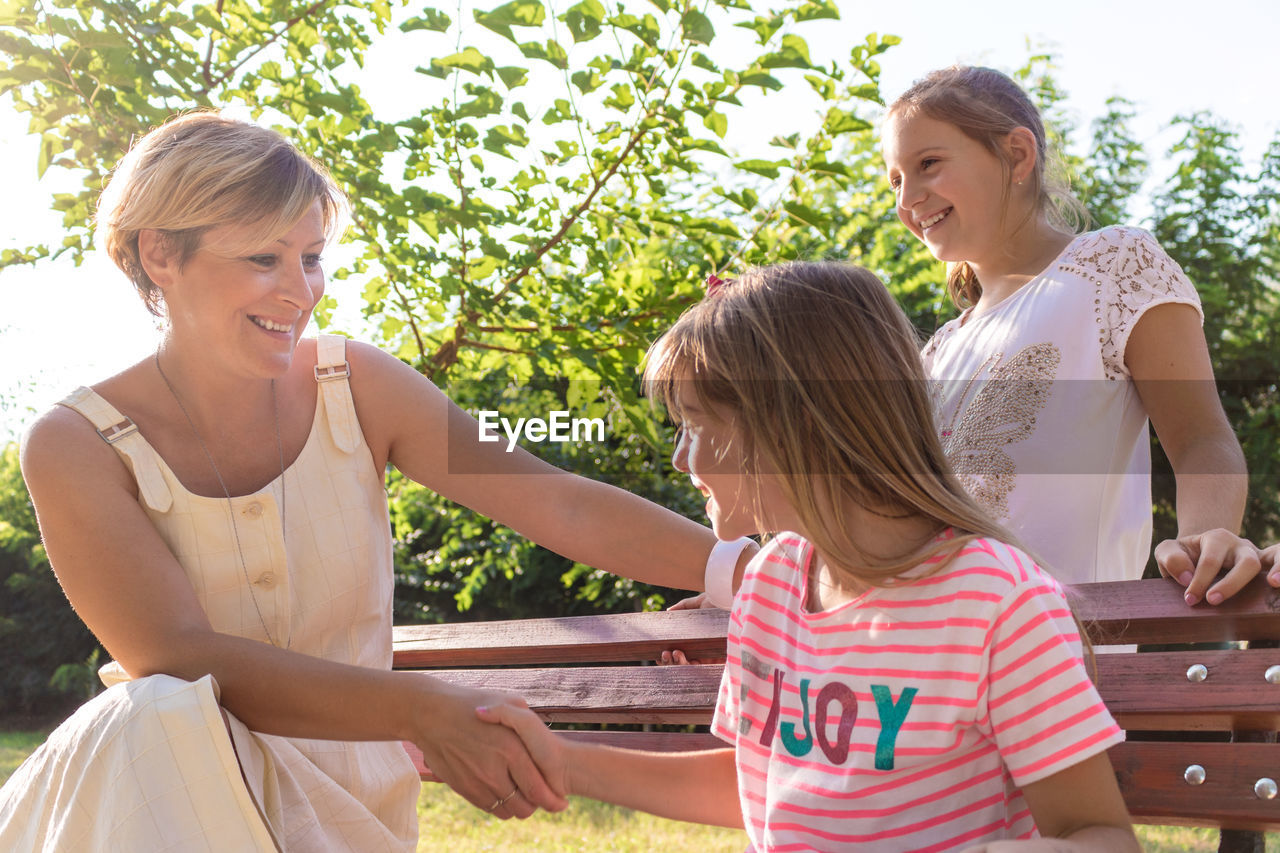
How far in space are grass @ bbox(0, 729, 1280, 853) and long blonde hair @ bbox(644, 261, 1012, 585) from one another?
2949 millimetres

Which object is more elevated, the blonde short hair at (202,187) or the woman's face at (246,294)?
the blonde short hair at (202,187)

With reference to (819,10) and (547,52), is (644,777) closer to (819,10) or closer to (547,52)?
(547,52)

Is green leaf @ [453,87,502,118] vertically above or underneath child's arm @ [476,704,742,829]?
above

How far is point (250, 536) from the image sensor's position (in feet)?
7.26

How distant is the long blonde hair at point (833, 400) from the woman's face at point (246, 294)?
38.2 inches

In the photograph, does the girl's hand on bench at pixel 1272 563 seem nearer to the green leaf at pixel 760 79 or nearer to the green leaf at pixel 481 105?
the green leaf at pixel 760 79

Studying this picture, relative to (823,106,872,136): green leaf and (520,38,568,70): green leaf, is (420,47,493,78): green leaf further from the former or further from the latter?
(823,106,872,136): green leaf

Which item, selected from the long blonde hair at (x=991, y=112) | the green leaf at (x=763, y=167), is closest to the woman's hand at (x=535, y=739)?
the long blonde hair at (x=991, y=112)

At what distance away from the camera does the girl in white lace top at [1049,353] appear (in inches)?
79.2

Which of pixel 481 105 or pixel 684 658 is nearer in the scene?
pixel 684 658

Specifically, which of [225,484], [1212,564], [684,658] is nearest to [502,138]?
[225,484]

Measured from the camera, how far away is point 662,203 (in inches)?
154

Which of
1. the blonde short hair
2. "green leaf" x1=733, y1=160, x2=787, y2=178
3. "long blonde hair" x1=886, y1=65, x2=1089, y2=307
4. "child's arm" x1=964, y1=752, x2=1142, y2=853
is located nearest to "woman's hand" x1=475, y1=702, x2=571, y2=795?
"child's arm" x1=964, y1=752, x2=1142, y2=853

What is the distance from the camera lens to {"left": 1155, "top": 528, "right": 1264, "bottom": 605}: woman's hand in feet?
5.24
